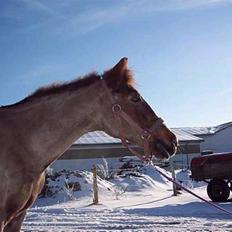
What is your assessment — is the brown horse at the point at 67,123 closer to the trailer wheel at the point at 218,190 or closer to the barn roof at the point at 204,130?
the trailer wheel at the point at 218,190

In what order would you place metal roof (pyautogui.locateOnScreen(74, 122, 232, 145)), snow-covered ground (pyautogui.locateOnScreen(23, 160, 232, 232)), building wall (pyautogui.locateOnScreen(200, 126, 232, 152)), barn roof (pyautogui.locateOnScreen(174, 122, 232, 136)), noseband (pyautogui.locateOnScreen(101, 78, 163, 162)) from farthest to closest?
barn roof (pyautogui.locateOnScreen(174, 122, 232, 136)) → building wall (pyautogui.locateOnScreen(200, 126, 232, 152)) → metal roof (pyautogui.locateOnScreen(74, 122, 232, 145)) → snow-covered ground (pyautogui.locateOnScreen(23, 160, 232, 232)) → noseband (pyautogui.locateOnScreen(101, 78, 163, 162))

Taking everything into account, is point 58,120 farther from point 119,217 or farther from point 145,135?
point 119,217

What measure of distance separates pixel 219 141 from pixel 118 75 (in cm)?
4671

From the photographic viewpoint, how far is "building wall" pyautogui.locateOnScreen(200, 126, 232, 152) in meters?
48.5

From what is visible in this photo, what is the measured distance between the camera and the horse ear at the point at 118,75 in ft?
11.9

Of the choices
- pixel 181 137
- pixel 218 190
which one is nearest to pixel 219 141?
pixel 181 137

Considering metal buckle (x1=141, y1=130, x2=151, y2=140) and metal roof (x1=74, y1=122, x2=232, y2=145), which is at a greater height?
metal roof (x1=74, y1=122, x2=232, y2=145)

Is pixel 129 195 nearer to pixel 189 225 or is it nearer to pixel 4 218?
pixel 189 225

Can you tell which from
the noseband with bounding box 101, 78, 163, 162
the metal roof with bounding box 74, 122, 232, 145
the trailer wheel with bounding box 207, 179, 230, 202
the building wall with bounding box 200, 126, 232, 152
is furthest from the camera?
the building wall with bounding box 200, 126, 232, 152

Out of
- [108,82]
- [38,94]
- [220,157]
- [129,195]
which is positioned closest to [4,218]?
[38,94]

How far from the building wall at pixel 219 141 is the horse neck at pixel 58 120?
150 feet

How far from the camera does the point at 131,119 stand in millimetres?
3553

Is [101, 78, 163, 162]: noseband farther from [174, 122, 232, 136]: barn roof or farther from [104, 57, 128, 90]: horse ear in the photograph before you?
[174, 122, 232, 136]: barn roof

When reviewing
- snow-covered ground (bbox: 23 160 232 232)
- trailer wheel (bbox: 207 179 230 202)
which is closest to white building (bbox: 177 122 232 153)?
snow-covered ground (bbox: 23 160 232 232)
